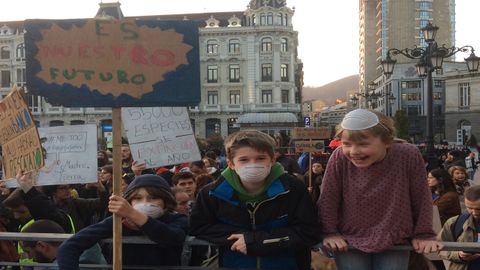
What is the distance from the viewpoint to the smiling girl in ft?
8.98

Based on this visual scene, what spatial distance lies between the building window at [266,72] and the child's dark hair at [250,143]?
5682 cm

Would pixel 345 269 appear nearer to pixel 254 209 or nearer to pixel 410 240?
pixel 410 240

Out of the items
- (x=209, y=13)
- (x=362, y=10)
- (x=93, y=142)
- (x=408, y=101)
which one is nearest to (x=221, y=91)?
(x=209, y=13)

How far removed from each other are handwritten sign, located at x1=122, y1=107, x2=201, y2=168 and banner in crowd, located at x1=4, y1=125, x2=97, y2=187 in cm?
73

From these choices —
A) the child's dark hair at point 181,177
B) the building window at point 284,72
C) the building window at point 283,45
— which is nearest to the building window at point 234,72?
the building window at point 284,72

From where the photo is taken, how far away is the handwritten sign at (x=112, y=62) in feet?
9.70

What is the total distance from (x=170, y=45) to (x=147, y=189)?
2.89 feet

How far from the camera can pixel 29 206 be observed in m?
4.24

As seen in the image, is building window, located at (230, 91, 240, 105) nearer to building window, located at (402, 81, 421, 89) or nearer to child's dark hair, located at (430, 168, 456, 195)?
building window, located at (402, 81, 421, 89)

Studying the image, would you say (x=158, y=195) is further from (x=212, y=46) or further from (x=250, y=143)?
(x=212, y=46)

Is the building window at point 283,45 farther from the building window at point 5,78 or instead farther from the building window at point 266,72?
the building window at point 5,78

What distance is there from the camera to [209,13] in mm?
64312

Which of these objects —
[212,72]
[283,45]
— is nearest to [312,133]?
[283,45]

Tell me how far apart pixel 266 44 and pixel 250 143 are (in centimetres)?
5751
